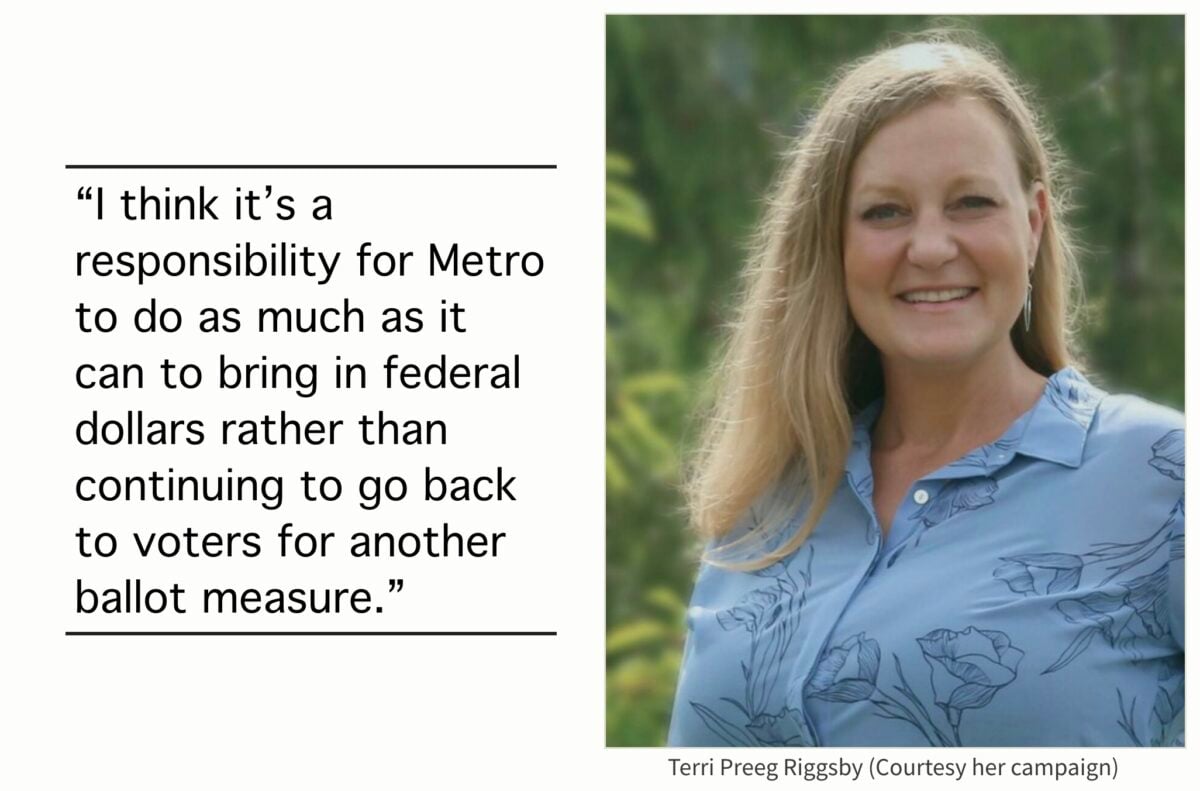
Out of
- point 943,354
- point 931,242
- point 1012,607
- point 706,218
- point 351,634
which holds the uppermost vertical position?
point 706,218

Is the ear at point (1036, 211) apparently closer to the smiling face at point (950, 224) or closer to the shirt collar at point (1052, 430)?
the smiling face at point (950, 224)

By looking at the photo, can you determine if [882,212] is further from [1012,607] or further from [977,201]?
[1012,607]

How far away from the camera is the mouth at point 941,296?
165 centimetres

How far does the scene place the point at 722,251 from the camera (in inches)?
106

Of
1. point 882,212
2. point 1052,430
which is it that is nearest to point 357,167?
point 882,212

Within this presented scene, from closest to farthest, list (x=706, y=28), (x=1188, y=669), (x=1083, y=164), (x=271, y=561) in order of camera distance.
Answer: (x=1188, y=669) → (x=271, y=561) → (x=1083, y=164) → (x=706, y=28)

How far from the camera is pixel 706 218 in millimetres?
2693

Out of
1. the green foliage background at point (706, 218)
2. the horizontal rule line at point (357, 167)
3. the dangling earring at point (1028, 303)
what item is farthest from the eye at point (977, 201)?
the green foliage background at point (706, 218)

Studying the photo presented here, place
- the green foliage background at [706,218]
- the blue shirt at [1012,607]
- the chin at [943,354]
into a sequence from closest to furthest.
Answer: the blue shirt at [1012,607]
the chin at [943,354]
the green foliage background at [706,218]

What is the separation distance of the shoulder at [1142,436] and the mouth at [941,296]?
0.19 m

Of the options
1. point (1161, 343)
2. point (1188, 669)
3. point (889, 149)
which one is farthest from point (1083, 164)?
point (1188, 669)

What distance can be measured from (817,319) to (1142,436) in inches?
15.5

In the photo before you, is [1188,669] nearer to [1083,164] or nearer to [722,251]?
[1083,164]

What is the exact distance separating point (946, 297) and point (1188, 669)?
49cm
